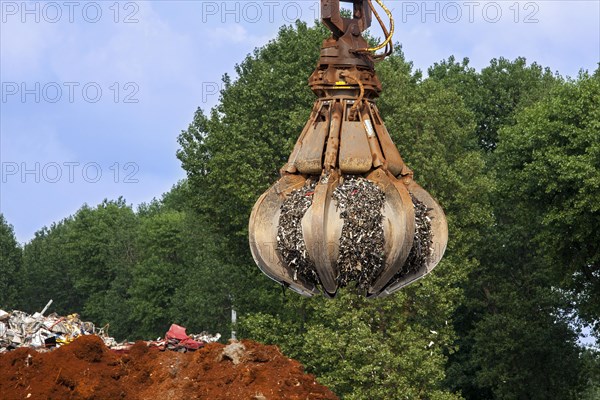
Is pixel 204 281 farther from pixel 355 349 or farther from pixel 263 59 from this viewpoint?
pixel 355 349

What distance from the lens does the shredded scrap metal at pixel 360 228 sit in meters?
10.4

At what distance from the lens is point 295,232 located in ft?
34.7

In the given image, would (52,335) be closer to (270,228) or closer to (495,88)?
(270,228)

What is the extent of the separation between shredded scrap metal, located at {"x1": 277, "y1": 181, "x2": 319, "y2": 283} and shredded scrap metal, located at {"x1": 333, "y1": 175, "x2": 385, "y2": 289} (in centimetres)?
23

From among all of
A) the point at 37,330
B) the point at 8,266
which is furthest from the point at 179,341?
the point at 8,266

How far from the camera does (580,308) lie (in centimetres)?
3700

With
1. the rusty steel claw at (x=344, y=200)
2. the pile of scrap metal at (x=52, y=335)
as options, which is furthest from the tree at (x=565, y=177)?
the rusty steel claw at (x=344, y=200)

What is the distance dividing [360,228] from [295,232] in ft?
1.53

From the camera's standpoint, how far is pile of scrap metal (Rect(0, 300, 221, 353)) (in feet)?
78.0

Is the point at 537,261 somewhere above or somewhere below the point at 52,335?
above

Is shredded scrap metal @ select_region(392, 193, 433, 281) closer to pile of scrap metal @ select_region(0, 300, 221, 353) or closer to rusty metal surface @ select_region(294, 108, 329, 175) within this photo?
rusty metal surface @ select_region(294, 108, 329, 175)

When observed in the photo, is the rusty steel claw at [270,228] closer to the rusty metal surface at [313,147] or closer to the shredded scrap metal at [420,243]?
the rusty metal surface at [313,147]

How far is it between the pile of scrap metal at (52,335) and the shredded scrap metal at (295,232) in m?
12.3

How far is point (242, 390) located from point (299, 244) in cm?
803
